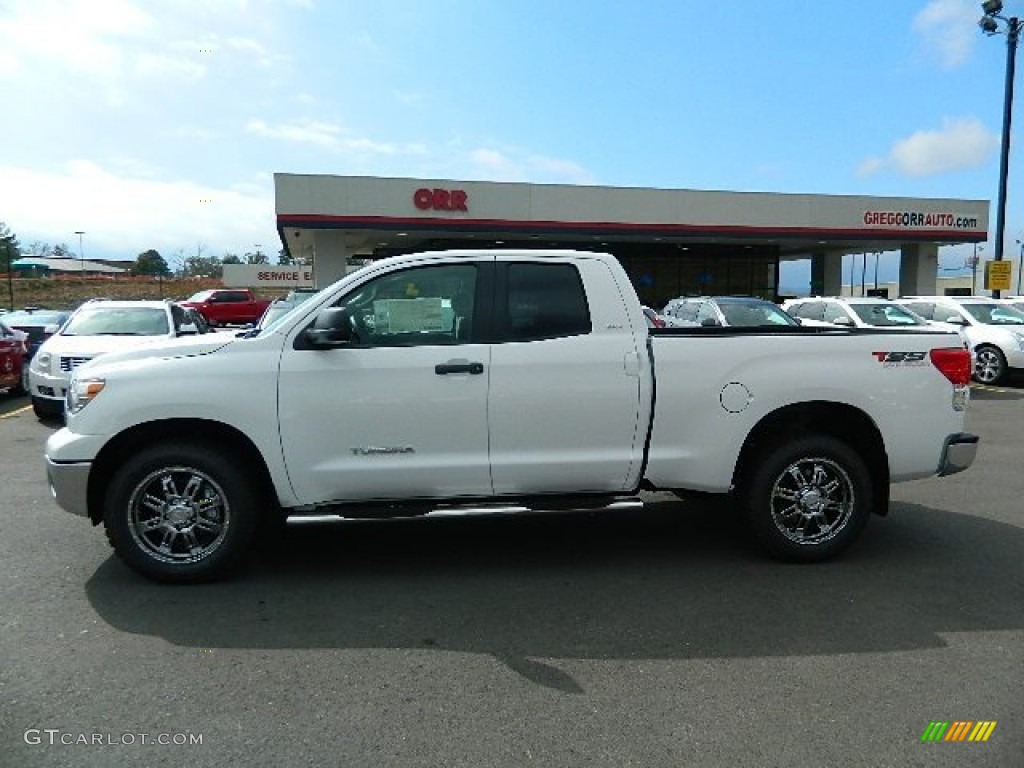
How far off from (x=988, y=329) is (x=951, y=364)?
37.4 ft

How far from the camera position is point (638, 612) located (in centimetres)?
400

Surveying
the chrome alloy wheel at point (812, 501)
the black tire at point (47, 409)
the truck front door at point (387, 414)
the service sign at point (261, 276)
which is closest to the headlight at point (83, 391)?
the truck front door at point (387, 414)

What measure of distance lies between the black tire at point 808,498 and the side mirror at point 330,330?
2.66 metres

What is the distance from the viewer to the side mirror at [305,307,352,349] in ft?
13.5

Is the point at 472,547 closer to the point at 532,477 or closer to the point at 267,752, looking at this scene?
the point at 532,477

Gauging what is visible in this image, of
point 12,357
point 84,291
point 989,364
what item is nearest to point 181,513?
point 12,357

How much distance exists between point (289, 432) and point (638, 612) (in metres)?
2.19

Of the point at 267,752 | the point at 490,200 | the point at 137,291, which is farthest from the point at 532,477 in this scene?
the point at 137,291

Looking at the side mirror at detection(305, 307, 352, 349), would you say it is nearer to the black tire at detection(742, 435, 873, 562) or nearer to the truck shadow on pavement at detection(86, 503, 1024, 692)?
the truck shadow on pavement at detection(86, 503, 1024, 692)

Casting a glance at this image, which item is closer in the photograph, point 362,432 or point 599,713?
point 599,713

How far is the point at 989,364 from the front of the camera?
13984mm

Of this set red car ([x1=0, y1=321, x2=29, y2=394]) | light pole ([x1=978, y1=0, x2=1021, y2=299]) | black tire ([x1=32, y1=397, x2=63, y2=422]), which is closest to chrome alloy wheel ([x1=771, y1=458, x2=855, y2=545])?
black tire ([x1=32, y1=397, x2=63, y2=422])

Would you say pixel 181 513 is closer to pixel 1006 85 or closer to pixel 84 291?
pixel 1006 85

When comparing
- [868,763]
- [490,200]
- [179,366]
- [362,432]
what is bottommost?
[868,763]
